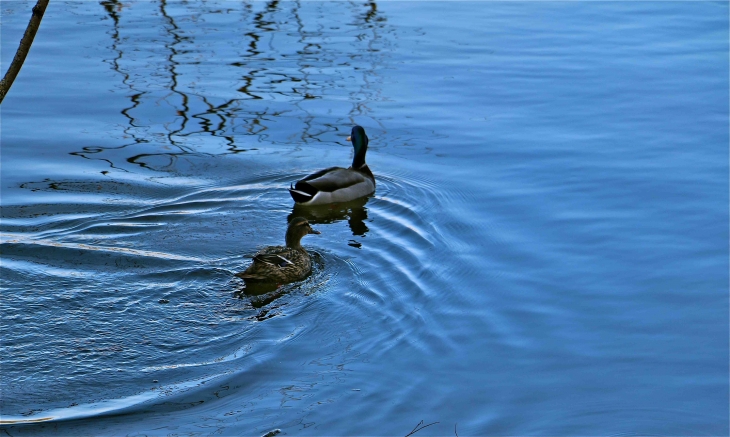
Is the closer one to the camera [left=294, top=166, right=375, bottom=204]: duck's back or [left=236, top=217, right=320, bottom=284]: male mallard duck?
[left=236, top=217, right=320, bottom=284]: male mallard duck

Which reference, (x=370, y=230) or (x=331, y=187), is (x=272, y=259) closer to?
(x=370, y=230)

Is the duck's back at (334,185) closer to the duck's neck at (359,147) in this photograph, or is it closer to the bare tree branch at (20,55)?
the duck's neck at (359,147)

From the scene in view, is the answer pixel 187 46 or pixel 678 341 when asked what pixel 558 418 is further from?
pixel 187 46

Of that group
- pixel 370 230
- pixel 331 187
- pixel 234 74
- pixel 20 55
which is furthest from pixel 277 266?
pixel 234 74

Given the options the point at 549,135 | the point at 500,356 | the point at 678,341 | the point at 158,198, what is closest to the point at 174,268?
the point at 158,198

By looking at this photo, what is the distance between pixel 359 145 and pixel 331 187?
0.89m

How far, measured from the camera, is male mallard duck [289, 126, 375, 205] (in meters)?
10.7

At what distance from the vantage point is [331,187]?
36.2 ft

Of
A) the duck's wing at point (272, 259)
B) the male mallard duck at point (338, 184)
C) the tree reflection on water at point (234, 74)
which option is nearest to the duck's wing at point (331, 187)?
the male mallard duck at point (338, 184)

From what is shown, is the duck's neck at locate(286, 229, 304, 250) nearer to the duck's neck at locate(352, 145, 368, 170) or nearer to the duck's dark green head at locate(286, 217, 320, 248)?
the duck's dark green head at locate(286, 217, 320, 248)

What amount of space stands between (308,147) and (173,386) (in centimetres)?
628

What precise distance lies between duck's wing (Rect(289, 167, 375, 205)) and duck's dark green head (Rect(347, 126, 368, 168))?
0.83 feet

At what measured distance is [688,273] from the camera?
29.1 feet

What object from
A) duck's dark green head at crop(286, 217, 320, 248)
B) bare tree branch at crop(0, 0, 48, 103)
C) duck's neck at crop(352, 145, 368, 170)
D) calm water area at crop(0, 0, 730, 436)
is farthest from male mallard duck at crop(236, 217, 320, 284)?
bare tree branch at crop(0, 0, 48, 103)
